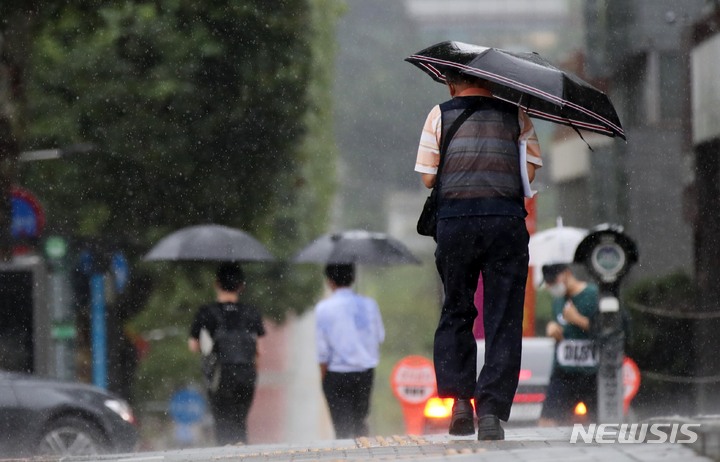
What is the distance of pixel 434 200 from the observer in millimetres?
7082

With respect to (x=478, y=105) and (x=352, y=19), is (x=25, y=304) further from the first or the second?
(x=352, y=19)

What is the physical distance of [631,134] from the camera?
31.1 m

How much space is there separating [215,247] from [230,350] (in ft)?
10.2

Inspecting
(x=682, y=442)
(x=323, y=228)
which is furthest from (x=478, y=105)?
(x=323, y=228)

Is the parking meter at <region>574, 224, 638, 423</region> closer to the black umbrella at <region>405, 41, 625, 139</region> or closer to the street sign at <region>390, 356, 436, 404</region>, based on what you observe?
the street sign at <region>390, 356, 436, 404</region>

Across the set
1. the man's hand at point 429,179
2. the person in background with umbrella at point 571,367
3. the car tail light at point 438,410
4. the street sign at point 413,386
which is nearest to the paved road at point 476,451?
the man's hand at point 429,179

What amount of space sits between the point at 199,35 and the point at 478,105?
14.5 meters

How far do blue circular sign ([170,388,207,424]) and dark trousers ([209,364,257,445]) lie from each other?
1377 centimetres

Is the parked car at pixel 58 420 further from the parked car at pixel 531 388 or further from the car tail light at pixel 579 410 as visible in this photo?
the car tail light at pixel 579 410

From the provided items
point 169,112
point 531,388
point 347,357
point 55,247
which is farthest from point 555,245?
point 55,247

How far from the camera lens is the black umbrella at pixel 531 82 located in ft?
22.9

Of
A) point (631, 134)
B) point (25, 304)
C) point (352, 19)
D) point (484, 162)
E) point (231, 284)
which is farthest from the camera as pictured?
point (352, 19)

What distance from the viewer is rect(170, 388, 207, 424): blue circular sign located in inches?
986

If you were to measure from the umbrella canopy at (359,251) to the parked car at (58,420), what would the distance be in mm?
2223
